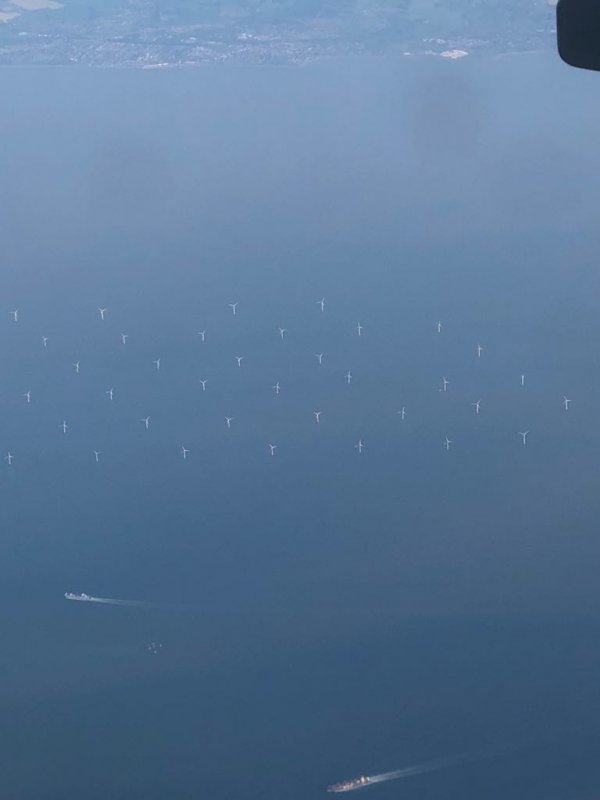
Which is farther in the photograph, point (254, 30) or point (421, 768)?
point (254, 30)

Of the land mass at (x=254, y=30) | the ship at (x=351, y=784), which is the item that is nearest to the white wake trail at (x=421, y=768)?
the ship at (x=351, y=784)

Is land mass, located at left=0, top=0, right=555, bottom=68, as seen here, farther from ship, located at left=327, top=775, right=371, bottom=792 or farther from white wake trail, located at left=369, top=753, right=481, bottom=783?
ship, located at left=327, top=775, right=371, bottom=792

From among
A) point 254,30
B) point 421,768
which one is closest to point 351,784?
point 421,768

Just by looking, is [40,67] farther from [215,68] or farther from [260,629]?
[260,629]

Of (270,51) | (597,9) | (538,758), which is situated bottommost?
(538,758)

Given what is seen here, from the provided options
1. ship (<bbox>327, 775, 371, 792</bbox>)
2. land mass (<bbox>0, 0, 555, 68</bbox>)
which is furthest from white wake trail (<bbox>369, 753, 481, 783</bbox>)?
land mass (<bbox>0, 0, 555, 68</bbox>)

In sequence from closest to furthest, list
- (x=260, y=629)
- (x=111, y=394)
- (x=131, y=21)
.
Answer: (x=260, y=629)
(x=111, y=394)
(x=131, y=21)

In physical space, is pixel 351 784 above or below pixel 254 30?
below

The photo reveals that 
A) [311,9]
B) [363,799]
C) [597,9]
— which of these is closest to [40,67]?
[311,9]

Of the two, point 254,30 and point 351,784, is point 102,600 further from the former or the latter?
point 254,30
